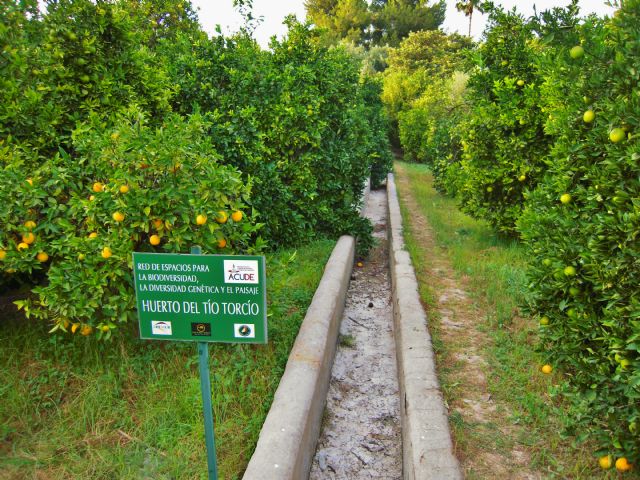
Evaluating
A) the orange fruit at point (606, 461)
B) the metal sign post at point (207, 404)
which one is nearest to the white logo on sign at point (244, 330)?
the metal sign post at point (207, 404)

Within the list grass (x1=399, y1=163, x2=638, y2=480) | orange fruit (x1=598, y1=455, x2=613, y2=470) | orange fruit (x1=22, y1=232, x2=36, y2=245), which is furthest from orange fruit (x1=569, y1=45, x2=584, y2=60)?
orange fruit (x1=22, y1=232, x2=36, y2=245)

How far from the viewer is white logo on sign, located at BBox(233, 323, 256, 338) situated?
2.26 metres

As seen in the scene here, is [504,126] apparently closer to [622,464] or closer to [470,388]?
[470,388]

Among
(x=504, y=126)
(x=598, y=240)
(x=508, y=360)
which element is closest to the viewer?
(x=598, y=240)

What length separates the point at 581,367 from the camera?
2734 millimetres

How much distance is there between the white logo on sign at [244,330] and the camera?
7.41 feet

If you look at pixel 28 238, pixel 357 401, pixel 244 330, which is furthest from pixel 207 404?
pixel 357 401

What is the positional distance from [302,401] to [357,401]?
3.77ft

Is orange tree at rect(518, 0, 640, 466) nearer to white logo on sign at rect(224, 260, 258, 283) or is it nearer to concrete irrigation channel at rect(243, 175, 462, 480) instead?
concrete irrigation channel at rect(243, 175, 462, 480)

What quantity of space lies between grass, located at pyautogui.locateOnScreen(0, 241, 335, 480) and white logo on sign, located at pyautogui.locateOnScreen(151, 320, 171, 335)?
0.83 meters

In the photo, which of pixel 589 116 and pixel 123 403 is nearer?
pixel 589 116

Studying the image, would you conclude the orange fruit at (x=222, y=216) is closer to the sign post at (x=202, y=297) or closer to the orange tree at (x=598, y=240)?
the sign post at (x=202, y=297)

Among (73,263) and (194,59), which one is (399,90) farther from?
(73,263)

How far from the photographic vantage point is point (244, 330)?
7.44 ft
